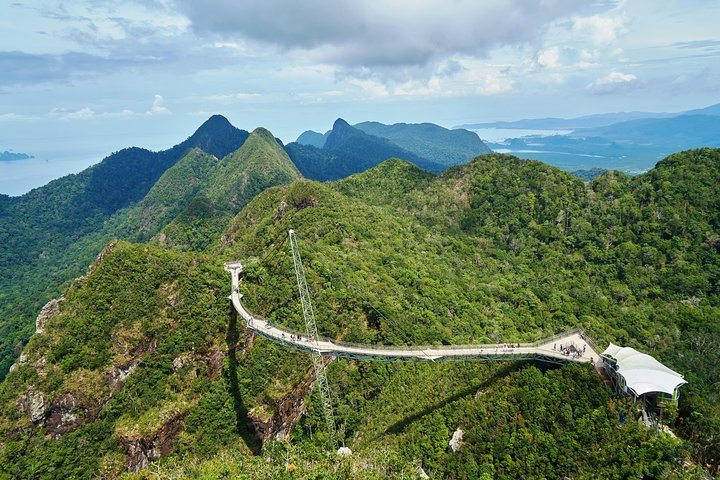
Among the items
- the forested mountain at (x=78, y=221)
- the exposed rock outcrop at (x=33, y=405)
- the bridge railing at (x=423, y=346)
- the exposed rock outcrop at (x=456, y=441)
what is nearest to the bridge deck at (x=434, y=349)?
the bridge railing at (x=423, y=346)

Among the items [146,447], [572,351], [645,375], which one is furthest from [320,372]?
[645,375]

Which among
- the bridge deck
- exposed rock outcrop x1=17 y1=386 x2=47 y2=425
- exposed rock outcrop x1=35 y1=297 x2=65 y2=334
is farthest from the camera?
exposed rock outcrop x1=35 y1=297 x2=65 y2=334

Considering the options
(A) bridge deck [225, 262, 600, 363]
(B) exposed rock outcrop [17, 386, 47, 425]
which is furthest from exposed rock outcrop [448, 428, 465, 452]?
(B) exposed rock outcrop [17, 386, 47, 425]

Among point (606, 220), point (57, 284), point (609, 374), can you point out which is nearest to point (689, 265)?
point (606, 220)

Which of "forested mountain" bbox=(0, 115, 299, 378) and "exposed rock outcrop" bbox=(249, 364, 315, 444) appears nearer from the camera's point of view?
"exposed rock outcrop" bbox=(249, 364, 315, 444)

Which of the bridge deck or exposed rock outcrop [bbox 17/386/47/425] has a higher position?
the bridge deck

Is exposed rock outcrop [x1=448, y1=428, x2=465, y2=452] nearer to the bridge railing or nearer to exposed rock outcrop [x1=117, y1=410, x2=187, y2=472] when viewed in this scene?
the bridge railing

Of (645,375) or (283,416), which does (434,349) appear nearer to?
(645,375)
